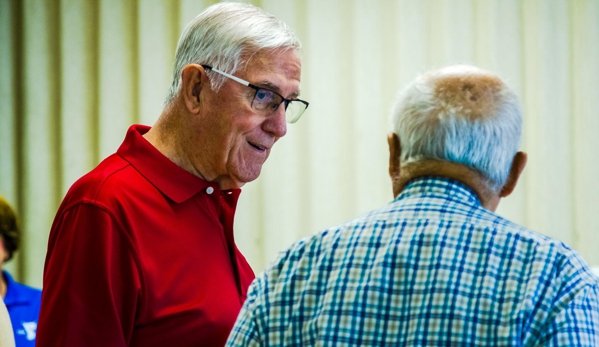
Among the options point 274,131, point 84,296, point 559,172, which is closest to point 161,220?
point 84,296

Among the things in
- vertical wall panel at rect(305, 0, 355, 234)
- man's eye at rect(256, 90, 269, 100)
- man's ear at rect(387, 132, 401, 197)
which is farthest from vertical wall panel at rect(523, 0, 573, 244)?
man's ear at rect(387, 132, 401, 197)

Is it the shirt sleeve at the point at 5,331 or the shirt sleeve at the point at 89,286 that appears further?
the shirt sleeve at the point at 5,331

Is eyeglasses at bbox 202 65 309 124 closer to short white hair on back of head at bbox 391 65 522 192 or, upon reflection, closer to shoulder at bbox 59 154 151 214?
shoulder at bbox 59 154 151 214

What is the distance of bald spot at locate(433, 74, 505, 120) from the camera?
0.99 metres

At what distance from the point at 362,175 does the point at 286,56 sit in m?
1.42

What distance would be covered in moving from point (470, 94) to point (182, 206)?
0.62 metres

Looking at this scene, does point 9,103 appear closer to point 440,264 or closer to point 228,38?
point 228,38

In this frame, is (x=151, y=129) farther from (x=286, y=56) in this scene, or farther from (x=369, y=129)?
(x=369, y=129)

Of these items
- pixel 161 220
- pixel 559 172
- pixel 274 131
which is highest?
pixel 274 131

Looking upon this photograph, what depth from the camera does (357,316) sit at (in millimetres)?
975

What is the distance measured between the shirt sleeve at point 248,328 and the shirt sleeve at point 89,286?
23cm

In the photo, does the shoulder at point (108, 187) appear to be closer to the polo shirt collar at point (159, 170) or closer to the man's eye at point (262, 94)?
the polo shirt collar at point (159, 170)

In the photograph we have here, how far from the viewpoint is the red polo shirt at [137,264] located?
47.1 inches

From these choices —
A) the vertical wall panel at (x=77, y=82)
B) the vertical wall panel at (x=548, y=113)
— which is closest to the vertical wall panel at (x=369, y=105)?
the vertical wall panel at (x=548, y=113)
